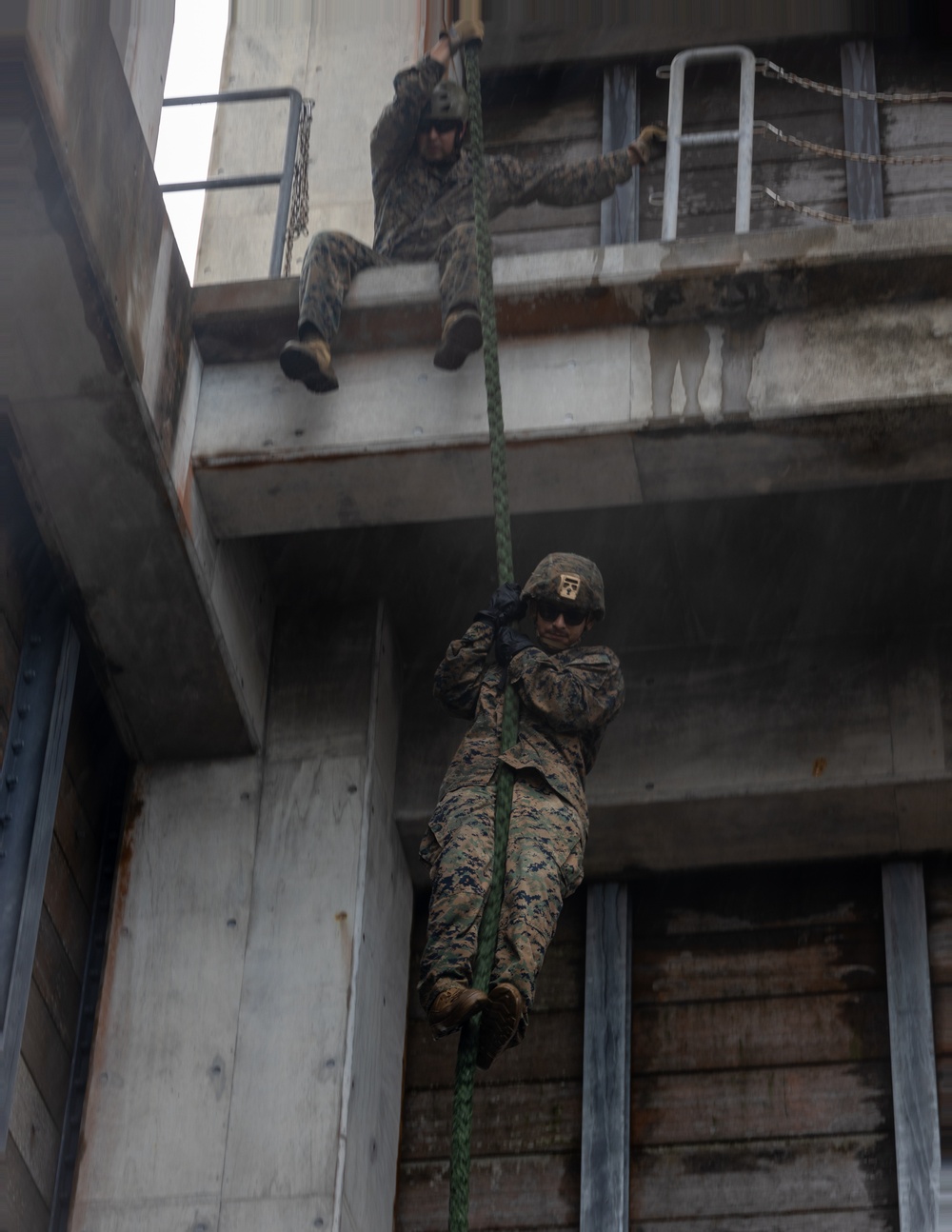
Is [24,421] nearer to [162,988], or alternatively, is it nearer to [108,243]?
[108,243]

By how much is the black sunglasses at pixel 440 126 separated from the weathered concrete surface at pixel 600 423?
115 centimetres

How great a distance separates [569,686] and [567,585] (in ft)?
1.36

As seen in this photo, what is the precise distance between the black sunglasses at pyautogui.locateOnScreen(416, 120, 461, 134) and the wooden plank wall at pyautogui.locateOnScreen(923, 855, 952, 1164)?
3667mm

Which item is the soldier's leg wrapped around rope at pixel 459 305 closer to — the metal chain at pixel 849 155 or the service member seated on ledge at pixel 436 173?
the service member seated on ledge at pixel 436 173

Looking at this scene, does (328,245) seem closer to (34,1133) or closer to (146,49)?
(146,49)

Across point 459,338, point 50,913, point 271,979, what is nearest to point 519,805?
point 271,979

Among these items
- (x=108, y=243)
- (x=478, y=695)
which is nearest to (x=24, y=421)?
(x=108, y=243)

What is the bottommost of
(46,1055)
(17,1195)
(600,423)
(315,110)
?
(17,1195)

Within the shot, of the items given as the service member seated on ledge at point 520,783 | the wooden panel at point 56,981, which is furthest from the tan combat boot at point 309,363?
the wooden panel at point 56,981

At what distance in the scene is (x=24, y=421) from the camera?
7.28 metres

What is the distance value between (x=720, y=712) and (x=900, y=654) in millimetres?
795

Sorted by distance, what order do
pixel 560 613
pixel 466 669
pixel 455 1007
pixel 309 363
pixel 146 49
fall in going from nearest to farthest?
pixel 455 1007, pixel 466 669, pixel 560 613, pixel 309 363, pixel 146 49

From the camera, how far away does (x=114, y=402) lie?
23.7 ft

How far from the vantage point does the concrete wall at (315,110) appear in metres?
A: 9.81
